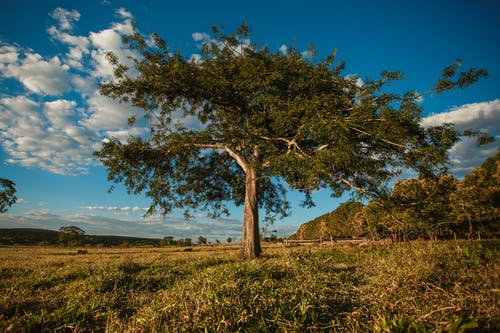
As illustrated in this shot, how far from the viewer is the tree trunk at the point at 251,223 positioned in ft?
47.9

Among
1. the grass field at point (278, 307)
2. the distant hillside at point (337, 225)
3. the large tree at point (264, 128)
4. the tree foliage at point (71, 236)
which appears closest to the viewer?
the grass field at point (278, 307)

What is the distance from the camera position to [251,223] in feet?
49.2

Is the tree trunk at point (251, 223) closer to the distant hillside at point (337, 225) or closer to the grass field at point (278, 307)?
the grass field at point (278, 307)

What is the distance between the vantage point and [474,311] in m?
2.87

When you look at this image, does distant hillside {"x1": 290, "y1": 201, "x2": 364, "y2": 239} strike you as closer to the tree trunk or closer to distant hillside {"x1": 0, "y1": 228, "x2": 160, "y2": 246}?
distant hillside {"x1": 0, "y1": 228, "x2": 160, "y2": 246}

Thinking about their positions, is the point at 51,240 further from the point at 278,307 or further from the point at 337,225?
the point at 278,307

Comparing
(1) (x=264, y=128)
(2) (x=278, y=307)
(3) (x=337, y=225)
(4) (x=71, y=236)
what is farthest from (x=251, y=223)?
(3) (x=337, y=225)

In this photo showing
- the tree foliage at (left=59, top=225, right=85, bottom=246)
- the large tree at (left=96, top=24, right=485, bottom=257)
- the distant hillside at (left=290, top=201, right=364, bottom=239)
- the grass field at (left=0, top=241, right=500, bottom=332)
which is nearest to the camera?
the grass field at (left=0, top=241, right=500, bottom=332)

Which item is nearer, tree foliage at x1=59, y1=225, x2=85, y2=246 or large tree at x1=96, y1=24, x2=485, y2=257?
large tree at x1=96, y1=24, x2=485, y2=257

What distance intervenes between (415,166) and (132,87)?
15.5 metres

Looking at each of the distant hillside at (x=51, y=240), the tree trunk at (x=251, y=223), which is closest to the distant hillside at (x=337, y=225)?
the distant hillside at (x=51, y=240)

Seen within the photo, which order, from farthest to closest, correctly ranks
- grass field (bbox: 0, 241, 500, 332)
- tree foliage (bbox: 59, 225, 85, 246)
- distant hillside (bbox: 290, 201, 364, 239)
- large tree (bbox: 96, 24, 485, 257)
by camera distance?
distant hillside (bbox: 290, 201, 364, 239), tree foliage (bbox: 59, 225, 85, 246), large tree (bbox: 96, 24, 485, 257), grass field (bbox: 0, 241, 500, 332)

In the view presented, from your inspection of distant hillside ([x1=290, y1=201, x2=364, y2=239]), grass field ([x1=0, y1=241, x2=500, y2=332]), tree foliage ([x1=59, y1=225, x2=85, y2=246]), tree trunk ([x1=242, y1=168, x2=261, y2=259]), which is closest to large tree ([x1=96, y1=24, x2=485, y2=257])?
tree trunk ([x1=242, y1=168, x2=261, y2=259])

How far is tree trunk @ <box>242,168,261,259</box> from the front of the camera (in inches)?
575
